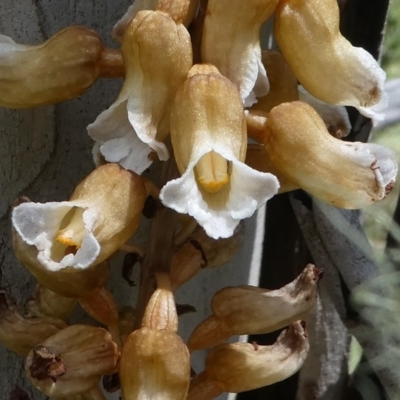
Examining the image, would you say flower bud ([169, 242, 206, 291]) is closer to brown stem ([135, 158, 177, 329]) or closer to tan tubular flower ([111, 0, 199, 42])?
brown stem ([135, 158, 177, 329])

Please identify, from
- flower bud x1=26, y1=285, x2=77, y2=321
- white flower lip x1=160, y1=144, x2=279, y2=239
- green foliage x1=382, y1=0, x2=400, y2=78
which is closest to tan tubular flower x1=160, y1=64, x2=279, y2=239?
white flower lip x1=160, y1=144, x2=279, y2=239

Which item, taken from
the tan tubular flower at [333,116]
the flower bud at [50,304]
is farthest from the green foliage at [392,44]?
the flower bud at [50,304]

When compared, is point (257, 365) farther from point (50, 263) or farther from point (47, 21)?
point (47, 21)

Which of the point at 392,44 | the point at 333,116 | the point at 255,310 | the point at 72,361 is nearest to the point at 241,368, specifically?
the point at 255,310

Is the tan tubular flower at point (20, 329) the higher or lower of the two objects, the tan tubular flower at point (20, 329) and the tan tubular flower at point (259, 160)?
the lower

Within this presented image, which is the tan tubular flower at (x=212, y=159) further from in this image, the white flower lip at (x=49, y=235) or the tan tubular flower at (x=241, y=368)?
the tan tubular flower at (x=241, y=368)

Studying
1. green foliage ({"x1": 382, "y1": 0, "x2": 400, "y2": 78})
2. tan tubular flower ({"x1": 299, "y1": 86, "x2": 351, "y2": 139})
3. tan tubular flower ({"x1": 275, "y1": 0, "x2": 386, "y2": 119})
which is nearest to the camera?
tan tubular flower ({"x1": 275, "y1": 0, "x2": 386, "y2": 119})

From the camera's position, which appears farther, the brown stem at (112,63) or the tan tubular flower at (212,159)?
the brown stem at (112,63)
